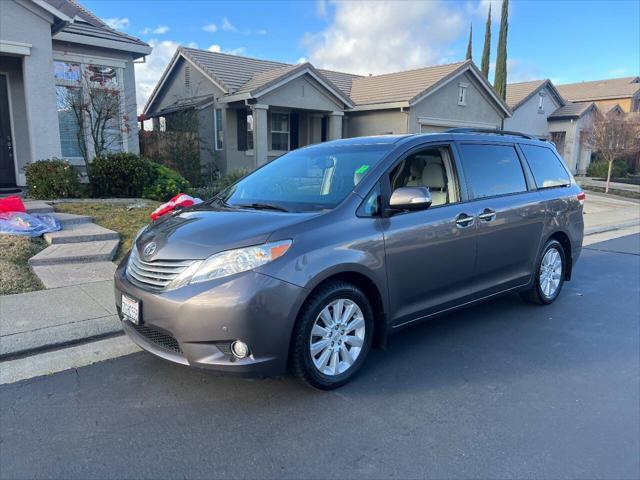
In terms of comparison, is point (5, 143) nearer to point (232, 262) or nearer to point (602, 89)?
point (232, 262)

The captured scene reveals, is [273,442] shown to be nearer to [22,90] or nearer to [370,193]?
[370,193]

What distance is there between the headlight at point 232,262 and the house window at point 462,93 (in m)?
21.1

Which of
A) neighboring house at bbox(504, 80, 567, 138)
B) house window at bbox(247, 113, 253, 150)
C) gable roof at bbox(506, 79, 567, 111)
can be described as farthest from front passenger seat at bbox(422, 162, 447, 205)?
gable roof at bbox(506, 79, 567, 111)

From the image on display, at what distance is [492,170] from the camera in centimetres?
472

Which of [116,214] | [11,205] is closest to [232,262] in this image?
[11,205]

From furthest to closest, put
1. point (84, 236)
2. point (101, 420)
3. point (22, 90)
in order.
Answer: point (22, 90)
point (84, 236)
point (101, 420)

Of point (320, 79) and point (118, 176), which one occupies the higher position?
point (320, 79)

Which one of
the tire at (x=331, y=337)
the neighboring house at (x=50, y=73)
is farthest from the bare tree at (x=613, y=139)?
the tire at (x=331, y=337)

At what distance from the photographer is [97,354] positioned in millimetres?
4000

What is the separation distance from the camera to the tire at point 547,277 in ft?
17.4

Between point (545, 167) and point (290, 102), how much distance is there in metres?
13.1

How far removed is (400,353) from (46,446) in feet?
8.67

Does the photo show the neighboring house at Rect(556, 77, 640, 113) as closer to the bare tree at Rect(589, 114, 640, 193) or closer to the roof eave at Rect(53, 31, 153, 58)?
the bare tree at Rect(589, 114, 640, 193)

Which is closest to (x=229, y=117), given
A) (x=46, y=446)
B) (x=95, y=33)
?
(x=95, y=33)
